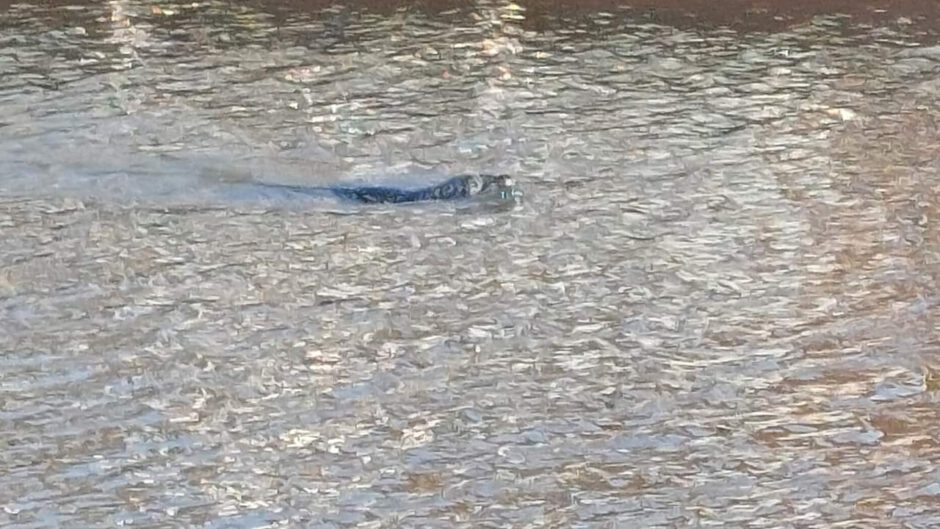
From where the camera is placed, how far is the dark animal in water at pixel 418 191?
98.1 inches

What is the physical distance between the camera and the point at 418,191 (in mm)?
2520

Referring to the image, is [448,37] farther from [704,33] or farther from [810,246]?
[810,246]

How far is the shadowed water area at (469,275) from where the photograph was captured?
1.83 meters

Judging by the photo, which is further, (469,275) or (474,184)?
(474,184)

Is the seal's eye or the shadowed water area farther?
A: the seal's eye

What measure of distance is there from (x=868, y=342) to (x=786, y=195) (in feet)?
1.55

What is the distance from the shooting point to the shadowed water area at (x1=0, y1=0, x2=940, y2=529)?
1833 millimetres

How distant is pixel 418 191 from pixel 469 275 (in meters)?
0.33

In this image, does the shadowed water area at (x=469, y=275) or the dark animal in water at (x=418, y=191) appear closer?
the shadowed water area at (x=469, y=275)

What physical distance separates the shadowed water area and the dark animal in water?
38 mm

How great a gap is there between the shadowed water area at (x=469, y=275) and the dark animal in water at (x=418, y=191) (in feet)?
0.13

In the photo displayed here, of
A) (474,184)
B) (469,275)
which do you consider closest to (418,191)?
(474,184)

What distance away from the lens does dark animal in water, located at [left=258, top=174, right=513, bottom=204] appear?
2.49 metres

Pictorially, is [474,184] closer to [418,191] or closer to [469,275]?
[418,191]
